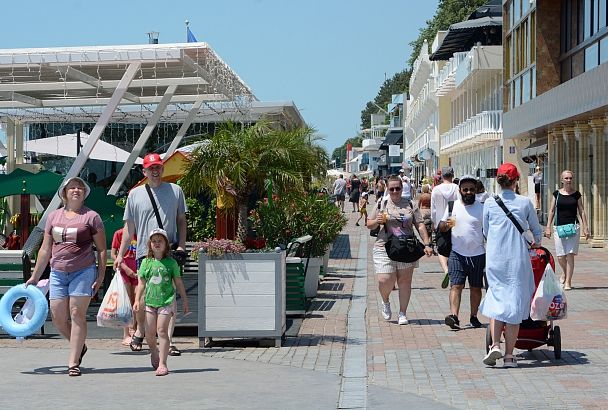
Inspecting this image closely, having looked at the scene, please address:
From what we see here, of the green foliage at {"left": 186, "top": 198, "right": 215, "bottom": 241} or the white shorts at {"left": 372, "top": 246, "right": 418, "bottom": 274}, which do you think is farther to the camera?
the green foliage at {"left": 186, "top": 198, "right": 215, "bottom": 241}

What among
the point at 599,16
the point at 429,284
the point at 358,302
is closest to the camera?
the point at 358,302

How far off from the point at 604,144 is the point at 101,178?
13990mm

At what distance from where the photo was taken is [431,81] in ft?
227

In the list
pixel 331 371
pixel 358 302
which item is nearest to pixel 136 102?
pixel 358 302

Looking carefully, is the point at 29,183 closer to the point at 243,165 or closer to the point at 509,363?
the point at 243,165

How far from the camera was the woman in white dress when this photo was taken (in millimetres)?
9000

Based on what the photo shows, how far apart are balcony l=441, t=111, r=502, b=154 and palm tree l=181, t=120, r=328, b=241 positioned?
2968 cm

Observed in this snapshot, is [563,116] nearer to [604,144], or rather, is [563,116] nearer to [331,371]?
[604,144]

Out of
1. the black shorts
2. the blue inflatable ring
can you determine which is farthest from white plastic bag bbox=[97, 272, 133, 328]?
the black shorts

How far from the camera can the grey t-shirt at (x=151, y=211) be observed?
31.7ft

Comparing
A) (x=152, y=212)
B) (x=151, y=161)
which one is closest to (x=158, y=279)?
(x=152, y=212)

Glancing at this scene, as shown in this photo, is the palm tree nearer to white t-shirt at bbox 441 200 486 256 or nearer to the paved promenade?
the paved promenade

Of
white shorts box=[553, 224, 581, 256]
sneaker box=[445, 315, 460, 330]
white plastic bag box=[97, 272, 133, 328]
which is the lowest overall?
sneaker box=[445, 315, 460, 330]

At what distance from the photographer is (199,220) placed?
766 inches
